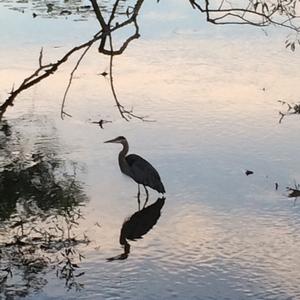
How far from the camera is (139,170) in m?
8.67

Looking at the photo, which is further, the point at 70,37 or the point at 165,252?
the point at 70,37

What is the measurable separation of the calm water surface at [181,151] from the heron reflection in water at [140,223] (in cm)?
7

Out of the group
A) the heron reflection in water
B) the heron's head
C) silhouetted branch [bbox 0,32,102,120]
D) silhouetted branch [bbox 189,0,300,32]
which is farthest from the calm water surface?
silhouetted branch [bbox 0,32,102,120]

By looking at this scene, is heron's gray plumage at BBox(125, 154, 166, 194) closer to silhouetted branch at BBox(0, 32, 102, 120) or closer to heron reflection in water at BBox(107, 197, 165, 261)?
heron reflection in water at BBox(107, 197, 165, 261)

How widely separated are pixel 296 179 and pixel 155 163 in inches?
63.7

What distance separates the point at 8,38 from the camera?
1611cm

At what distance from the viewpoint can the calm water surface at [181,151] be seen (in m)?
6.66

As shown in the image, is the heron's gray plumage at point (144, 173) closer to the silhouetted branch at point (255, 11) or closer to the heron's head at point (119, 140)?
the heron's head at point (119, 140)

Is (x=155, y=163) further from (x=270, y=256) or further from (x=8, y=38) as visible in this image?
(x=8, y=38)

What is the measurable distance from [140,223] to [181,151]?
2.22 meters

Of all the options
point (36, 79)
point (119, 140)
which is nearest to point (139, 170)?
point (119, 140)

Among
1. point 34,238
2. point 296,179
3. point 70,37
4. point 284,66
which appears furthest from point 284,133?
point 70,37

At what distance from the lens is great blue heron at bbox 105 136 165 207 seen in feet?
27.7

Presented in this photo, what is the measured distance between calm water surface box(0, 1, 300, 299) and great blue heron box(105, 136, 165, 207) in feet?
0.58
